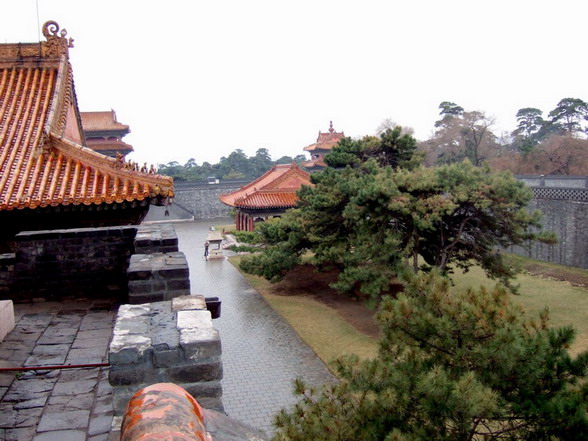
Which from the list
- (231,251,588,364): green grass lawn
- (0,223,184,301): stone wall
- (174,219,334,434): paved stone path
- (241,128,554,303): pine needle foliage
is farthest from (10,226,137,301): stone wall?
(241,128,554,303): pine needle foliage

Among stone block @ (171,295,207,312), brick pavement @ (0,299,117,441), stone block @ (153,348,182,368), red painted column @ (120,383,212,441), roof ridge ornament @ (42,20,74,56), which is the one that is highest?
roof ridge ornament @ (42,20,74,56)

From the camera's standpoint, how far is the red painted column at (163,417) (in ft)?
4.48

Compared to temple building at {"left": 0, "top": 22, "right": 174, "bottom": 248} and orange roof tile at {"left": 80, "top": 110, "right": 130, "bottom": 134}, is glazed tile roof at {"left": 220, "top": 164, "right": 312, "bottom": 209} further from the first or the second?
temple building at {"left": 0, "top": 22, "right": 174, "bottom": 248}

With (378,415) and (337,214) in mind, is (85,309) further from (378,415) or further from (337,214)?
(337,214)

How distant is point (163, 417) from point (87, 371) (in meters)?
3.24

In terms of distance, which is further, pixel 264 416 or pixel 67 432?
pixel 264 416

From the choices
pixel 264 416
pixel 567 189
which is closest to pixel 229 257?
pixel 567 189

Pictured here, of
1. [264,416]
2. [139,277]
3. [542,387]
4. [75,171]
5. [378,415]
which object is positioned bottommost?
[264,416]

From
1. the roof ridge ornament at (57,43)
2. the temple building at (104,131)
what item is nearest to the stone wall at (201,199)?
the temple building at (104,131)

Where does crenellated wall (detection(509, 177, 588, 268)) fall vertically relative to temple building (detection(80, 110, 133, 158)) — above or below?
below

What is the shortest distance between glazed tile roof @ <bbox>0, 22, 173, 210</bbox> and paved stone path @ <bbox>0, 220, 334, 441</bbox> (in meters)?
1.36

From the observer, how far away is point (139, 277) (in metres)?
4.52

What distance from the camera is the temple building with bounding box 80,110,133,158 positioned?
3095 centimetres

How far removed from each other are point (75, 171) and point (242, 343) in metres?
6.16
